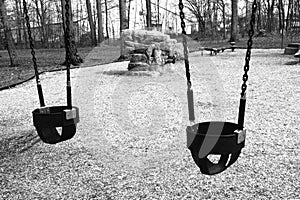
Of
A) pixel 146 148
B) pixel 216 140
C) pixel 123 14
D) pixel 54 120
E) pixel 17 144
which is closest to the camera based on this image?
pixel 216 140

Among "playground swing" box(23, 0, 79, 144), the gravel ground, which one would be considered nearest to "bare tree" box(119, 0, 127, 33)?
the gravel ground

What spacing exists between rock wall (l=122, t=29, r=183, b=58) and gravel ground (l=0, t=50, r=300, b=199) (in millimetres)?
2799

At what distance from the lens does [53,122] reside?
5.89ft

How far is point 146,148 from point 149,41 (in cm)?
575

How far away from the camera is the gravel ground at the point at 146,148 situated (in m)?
2.10

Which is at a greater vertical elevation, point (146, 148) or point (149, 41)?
point (149, 41)

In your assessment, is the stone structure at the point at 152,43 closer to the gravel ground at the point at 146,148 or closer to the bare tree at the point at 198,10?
the gravel ground at the point at 146,148

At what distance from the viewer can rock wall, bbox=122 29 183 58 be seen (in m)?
8.12

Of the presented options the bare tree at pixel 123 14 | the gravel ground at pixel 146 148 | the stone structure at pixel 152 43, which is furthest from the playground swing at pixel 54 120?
the bare tree at pixel 123 14

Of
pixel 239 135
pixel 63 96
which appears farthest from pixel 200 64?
pixel 239 135

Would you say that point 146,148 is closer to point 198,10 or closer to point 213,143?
point 213,143

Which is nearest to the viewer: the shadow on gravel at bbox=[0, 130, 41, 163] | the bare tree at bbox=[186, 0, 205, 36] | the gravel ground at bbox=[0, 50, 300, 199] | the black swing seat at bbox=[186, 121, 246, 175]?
the black swing seat at bbox=[186, 121, 246, 175]

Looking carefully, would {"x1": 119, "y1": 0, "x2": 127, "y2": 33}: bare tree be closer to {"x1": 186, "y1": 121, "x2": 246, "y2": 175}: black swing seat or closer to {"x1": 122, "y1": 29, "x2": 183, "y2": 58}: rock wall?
{"x1": 122, "y1": 29, "x2": 183, "y2": 58}: rock wall

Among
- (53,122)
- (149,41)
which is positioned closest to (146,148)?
(53,122)
